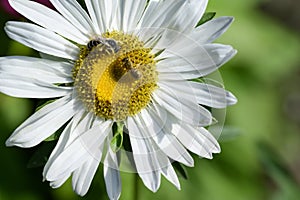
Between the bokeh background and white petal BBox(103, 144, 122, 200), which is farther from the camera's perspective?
the bokeh background

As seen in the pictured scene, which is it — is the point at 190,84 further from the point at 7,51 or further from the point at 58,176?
the point at 7,51

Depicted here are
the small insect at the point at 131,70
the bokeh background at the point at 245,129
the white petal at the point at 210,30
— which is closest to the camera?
the white petal at the point at 210,30

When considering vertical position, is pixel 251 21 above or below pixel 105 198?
above

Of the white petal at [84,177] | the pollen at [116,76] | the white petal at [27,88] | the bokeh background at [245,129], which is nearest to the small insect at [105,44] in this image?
the pollen at [116,76]

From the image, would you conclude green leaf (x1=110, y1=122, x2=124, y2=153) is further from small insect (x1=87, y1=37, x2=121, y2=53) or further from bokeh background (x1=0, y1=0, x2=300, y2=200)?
bokeh background (x1=0, y1=0, x2=300, y2=200)

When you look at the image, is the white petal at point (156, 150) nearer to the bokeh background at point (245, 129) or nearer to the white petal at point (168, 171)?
the white petal at point (168, 171)

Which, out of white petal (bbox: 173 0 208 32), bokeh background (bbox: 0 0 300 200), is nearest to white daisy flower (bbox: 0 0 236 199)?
white petal (bbox: 173 0 208 32)

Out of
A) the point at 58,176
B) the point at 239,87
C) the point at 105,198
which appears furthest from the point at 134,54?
the point at 239,87
